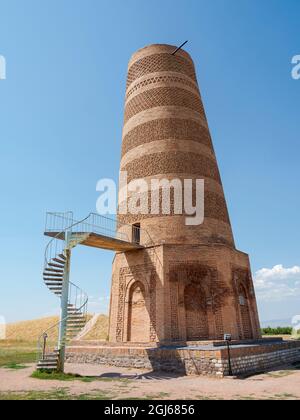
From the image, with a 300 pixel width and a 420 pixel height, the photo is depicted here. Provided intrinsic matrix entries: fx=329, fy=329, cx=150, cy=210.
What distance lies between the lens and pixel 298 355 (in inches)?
579

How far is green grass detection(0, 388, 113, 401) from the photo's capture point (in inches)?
260

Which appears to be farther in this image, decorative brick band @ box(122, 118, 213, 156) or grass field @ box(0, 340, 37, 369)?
decorative brick band @ box(122, 118, 213, 156)

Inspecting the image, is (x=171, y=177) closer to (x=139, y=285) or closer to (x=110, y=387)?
(x=139, y=285)

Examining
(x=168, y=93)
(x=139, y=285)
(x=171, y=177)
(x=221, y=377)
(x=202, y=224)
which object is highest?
(x=168, y=93)

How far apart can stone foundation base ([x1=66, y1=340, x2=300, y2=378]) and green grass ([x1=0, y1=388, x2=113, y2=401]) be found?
3.85 meters

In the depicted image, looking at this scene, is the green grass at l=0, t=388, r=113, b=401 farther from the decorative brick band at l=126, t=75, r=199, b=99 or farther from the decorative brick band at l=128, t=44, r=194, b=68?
the decorative brick band at l=128, t=44, r=194, b=68

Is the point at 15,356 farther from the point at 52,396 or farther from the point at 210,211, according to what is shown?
the point at 210,211

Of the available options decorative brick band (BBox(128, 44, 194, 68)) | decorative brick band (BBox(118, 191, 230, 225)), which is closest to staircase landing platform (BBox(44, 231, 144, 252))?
decorative brick band (BBox(118, 191, 230, 225))

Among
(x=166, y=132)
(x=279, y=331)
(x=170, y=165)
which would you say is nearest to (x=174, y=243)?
(x=170, y=165)

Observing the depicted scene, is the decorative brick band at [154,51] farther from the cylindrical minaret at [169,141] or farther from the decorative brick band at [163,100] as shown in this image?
the decorative brick band at [163,100]

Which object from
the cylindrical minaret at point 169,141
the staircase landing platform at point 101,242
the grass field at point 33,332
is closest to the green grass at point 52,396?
the staircase landing platform at point 101,242

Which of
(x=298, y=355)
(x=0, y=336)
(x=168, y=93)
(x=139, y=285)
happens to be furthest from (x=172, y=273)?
(x=0, y=336)

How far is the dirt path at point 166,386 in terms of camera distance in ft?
23.0

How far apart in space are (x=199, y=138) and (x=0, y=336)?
2839cm
